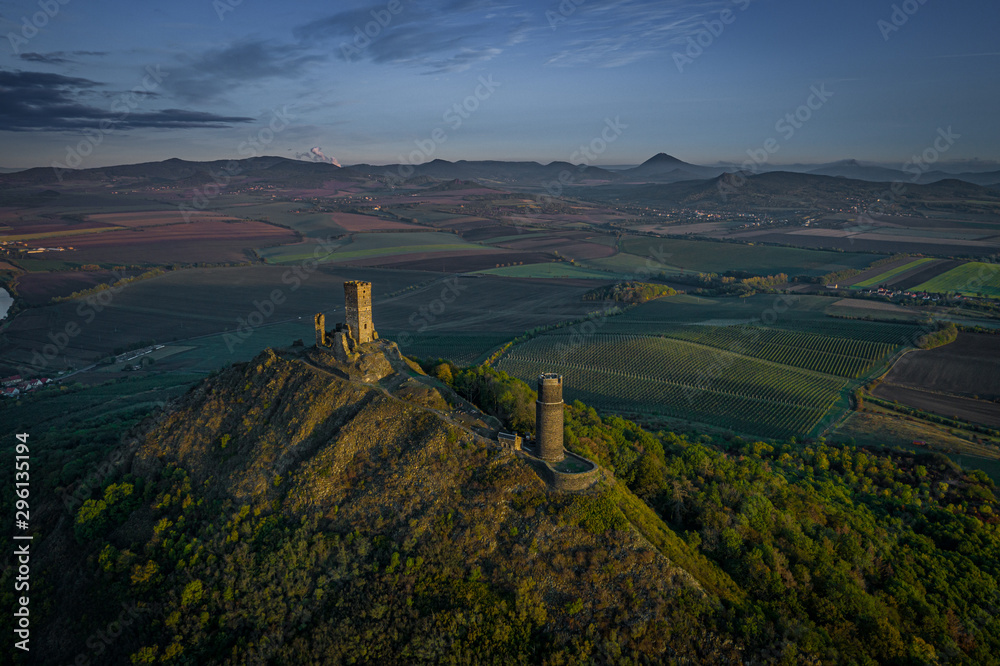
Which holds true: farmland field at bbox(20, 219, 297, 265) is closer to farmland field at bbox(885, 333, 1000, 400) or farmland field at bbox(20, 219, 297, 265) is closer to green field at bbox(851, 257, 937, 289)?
farmland field at bbox(885, 333, 1000, 400)

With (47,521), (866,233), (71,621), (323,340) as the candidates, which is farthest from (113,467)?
(866,233)

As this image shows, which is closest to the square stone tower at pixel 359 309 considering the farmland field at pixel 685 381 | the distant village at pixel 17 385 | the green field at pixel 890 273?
the farmland field at pixel 685 381

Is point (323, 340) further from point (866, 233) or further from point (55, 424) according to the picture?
point (866, 233)

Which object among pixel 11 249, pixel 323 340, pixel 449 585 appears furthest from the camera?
pixel 11 249

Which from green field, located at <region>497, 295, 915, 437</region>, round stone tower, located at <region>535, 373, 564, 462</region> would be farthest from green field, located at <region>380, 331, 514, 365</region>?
round stone tower, located at <region>535, 373, 564, 462</region>

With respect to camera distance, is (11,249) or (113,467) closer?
(113,467)

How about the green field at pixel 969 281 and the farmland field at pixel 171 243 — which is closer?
the green field at pixel 969 281

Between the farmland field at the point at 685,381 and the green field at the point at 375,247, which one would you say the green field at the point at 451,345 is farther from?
the green field at the point at 375,247
